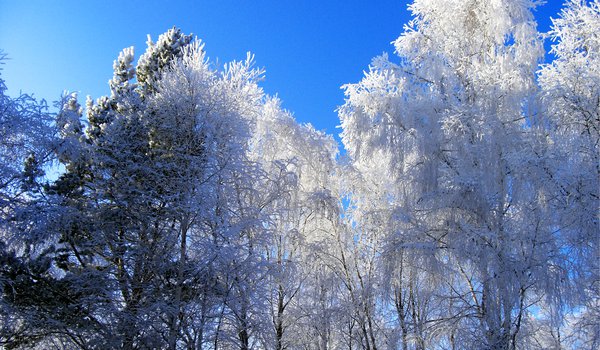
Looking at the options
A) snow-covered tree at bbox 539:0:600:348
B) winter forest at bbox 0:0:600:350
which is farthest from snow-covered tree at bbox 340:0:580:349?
snow-covered tree at bbox 539:0:600:348

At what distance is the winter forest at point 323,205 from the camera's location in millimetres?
8562

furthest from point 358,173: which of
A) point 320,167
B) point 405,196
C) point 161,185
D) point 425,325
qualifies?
point 161,185

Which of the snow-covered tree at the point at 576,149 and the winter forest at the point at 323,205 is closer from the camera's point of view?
the snow-covered tree at the point at 576,149

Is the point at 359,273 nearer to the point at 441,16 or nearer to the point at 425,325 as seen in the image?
the point at 425,325

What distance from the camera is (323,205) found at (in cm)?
1147

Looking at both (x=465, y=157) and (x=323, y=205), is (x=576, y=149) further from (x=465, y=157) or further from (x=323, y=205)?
(x=323, y=205)

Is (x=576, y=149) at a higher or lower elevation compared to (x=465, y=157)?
lower

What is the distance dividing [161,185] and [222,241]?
152 centimetres

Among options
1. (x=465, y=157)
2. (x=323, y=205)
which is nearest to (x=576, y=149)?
(x=465, y=157)

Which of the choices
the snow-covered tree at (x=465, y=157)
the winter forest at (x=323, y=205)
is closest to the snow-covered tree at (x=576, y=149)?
the winter forest at (x=323, y=205)

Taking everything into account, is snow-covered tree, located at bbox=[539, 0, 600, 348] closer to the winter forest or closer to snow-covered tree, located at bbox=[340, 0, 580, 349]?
the winter forest

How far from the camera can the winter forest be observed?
28.1ft

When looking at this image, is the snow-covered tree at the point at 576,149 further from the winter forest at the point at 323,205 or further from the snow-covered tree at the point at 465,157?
the snow-covered tree at the point at 465,157

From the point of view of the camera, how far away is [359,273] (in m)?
12.0
